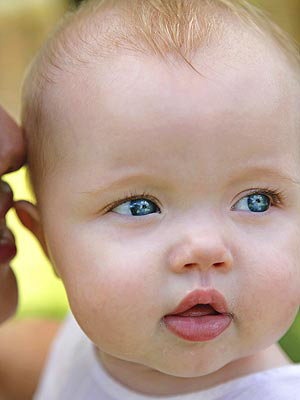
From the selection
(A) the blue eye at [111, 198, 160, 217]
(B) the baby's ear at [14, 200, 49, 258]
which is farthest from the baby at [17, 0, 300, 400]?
(B) the baby's ear at [14, 200, 49, 258]

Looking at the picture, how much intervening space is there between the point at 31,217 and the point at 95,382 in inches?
11.2

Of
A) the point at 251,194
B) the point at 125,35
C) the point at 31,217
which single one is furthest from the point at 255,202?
the point at 31,217

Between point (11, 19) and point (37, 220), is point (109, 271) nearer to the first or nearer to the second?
point (37, 220)

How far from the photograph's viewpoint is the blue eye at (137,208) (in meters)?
0.97

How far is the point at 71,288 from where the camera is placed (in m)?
1.02

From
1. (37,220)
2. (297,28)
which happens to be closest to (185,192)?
(37,220)

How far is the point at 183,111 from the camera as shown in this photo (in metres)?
0.94

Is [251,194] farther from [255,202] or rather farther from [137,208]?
[137,208]

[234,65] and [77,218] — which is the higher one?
[234,65]

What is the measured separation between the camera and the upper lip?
0.92 metres

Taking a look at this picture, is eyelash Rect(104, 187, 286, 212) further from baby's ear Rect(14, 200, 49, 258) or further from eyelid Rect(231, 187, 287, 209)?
baby's ear Rect(14, 200, 49, 258)

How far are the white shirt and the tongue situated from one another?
16 centimetres

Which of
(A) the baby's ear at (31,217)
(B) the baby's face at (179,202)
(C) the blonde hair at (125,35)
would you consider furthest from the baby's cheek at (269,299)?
(A) the baby's ear at (31,217)

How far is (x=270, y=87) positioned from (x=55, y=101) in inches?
11.5
